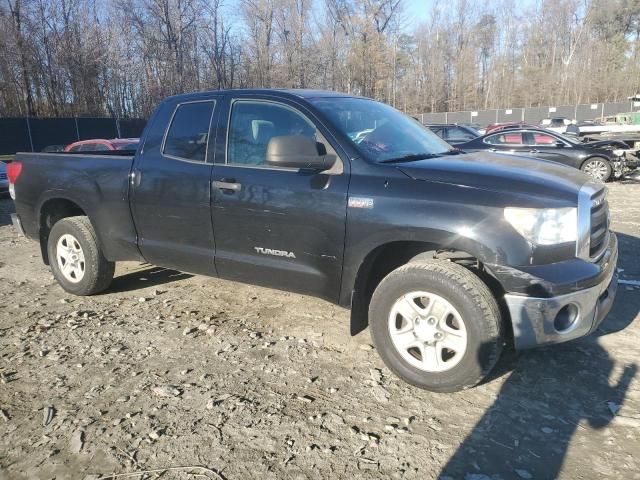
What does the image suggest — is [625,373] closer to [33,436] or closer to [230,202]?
[230,202]

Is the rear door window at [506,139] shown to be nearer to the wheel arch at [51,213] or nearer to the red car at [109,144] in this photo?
the red car at [109,144]

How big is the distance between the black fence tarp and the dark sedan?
1578 centimetres

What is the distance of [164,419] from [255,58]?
41.3m

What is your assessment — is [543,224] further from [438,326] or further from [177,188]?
[177,188]

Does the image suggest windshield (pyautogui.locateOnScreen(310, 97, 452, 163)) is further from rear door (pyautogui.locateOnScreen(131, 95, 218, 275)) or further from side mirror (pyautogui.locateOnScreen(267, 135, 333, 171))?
rear door (pyautogui.locateOnScreen(131, 95, 218, 275))

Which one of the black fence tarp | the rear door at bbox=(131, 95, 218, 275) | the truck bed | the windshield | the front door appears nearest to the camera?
the front door

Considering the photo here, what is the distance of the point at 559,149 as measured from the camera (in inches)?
508

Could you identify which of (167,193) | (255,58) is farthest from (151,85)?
(167,193)

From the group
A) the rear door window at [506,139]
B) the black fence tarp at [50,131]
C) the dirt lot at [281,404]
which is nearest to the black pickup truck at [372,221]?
the dirt lot at [281,404]

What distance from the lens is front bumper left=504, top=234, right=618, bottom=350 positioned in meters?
2.79

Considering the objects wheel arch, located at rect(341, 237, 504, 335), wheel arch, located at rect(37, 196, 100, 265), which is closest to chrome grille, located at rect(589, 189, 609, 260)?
wheel arch, located at rect(341, 237, 504, 335)

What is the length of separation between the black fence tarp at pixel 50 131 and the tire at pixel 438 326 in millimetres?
21619

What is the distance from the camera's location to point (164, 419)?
9.50 ft

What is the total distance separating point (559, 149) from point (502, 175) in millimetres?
11226
